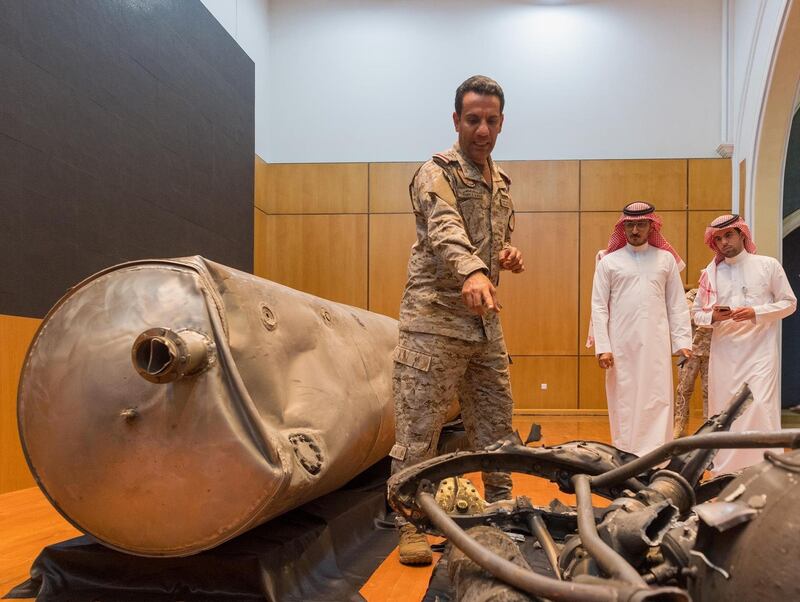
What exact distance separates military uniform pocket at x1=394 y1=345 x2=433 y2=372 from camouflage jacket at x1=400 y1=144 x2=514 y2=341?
71 millimetres

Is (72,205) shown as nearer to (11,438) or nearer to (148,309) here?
(11,438)

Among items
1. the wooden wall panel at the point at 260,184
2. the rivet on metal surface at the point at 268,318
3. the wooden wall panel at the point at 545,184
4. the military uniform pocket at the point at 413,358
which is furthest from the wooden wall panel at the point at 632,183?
the rivet on metal surface at the point at 268,318

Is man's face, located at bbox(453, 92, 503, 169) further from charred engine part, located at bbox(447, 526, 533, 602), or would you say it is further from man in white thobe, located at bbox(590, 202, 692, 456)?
man in white thobe, located at bbox(590, 202, 692, 456)

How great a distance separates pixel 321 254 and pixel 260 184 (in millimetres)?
1057

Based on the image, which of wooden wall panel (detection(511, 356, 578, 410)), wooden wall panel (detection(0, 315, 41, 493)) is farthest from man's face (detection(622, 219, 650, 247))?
wooden wall panel (detection(511, 356, 578, 410))

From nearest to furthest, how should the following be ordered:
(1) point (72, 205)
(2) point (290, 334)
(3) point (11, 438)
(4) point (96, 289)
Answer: (4) point (96, 289)
(2) point (290, 334)
(3) point (11, 438)
(1) point (72, 205)

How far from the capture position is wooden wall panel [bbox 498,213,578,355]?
8266 mm

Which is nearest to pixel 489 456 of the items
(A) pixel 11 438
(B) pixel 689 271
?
(A) pixel 11 438

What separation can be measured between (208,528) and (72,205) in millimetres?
3027

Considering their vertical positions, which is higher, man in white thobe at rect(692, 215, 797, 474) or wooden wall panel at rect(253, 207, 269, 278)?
wooden wall panel at rect(253, 207, 269, 278)

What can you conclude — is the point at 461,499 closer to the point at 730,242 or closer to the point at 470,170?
the point at 470,170

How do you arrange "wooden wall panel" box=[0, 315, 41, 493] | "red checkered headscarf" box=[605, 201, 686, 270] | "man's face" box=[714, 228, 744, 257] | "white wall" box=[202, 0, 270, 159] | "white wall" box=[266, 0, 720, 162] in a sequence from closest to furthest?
"wooden wall panel" box=[0, 315, 41, 493]
"red checkered headscarf" box=[605, 201, 686, 270]
"man's face" box=[714, 228, 744, 257]
"white wall" box=[202, 0, 270, 159]
"white wall" box=[266, 0, 720, 162]

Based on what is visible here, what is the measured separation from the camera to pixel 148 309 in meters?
1.84

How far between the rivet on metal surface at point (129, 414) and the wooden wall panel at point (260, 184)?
6.50 metres
